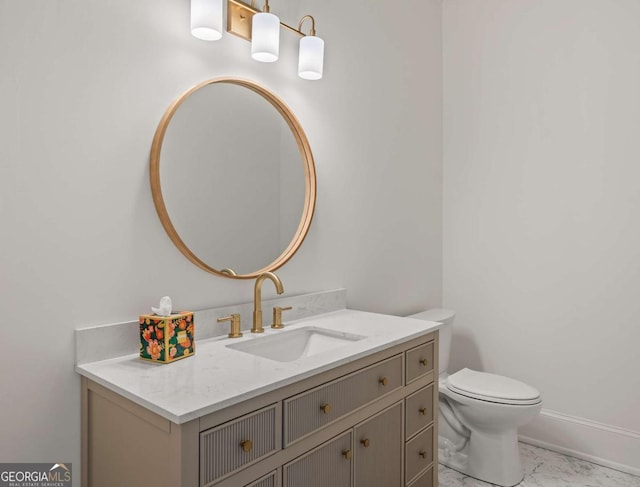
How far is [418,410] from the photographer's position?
1.79 metres

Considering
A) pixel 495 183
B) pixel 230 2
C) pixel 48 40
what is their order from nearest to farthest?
pixel 48 40 → pixel 230 2 → pixel 495 183

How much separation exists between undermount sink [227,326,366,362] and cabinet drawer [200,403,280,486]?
0.44 metres

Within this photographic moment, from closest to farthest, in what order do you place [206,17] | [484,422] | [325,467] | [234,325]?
[325,467], [206,17], [234,325], [484,422]

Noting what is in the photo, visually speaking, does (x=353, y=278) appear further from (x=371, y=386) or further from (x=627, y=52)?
(x=627, y=52)

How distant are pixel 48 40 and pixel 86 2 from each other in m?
0.17

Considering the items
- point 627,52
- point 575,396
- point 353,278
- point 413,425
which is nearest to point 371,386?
point 413,425

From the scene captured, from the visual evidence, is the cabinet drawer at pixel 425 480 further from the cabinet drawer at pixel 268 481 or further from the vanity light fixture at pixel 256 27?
the vanity light fixture at pixel 256 27

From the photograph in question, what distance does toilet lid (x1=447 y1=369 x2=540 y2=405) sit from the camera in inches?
82.2

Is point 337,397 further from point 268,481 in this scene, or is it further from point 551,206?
point 551,206

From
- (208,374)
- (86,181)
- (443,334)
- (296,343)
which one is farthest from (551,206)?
(86,181)

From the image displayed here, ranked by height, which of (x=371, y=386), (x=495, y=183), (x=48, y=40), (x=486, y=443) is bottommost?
(x=486, y=443)

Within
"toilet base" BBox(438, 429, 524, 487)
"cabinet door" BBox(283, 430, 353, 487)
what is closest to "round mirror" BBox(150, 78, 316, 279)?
"cabinet door" BBox(283, 430, 353, 487)

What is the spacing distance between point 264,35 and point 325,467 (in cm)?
149

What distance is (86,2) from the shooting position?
1343 millimetres
